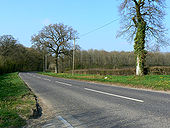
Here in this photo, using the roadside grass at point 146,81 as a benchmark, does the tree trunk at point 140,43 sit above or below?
above

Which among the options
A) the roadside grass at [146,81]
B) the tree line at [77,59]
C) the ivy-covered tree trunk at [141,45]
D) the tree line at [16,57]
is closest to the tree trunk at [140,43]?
the ivy-covered tree trunk at [141,45]

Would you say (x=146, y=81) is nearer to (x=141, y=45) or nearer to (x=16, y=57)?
(x=141, y=45)

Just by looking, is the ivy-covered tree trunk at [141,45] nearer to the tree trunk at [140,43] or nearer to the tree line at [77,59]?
the tree trunk at [140,43]

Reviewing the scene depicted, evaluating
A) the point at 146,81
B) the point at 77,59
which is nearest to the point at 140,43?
the point at 146,81

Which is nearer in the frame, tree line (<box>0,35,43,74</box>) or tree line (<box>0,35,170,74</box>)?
tree line (<box>0,35,43,74</box>)

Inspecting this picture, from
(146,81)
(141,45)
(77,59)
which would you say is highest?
(77,59)

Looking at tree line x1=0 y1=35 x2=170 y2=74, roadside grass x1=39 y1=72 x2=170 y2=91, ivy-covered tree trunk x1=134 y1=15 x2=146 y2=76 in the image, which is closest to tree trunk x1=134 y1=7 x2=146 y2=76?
ivy-covered tree trunk x1=134 y1=15 x2=146 y2=76

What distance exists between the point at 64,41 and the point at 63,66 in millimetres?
23093

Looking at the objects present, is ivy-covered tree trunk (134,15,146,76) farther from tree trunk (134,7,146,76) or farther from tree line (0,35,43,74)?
tree line (0,35,43,74)

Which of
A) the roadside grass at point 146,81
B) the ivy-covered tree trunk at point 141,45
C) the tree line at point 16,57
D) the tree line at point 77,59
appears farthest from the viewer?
the tree line at point 77,59

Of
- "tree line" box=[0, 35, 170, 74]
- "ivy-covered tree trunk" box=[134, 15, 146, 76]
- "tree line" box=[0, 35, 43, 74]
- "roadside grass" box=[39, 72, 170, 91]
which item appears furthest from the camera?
"tree line" box=[0, 35, 170, 74]

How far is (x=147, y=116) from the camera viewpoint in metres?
4.30

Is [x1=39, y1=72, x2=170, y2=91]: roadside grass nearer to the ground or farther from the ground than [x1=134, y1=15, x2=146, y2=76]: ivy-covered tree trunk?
nearer to the ground

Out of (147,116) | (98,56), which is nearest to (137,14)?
(147,116)
